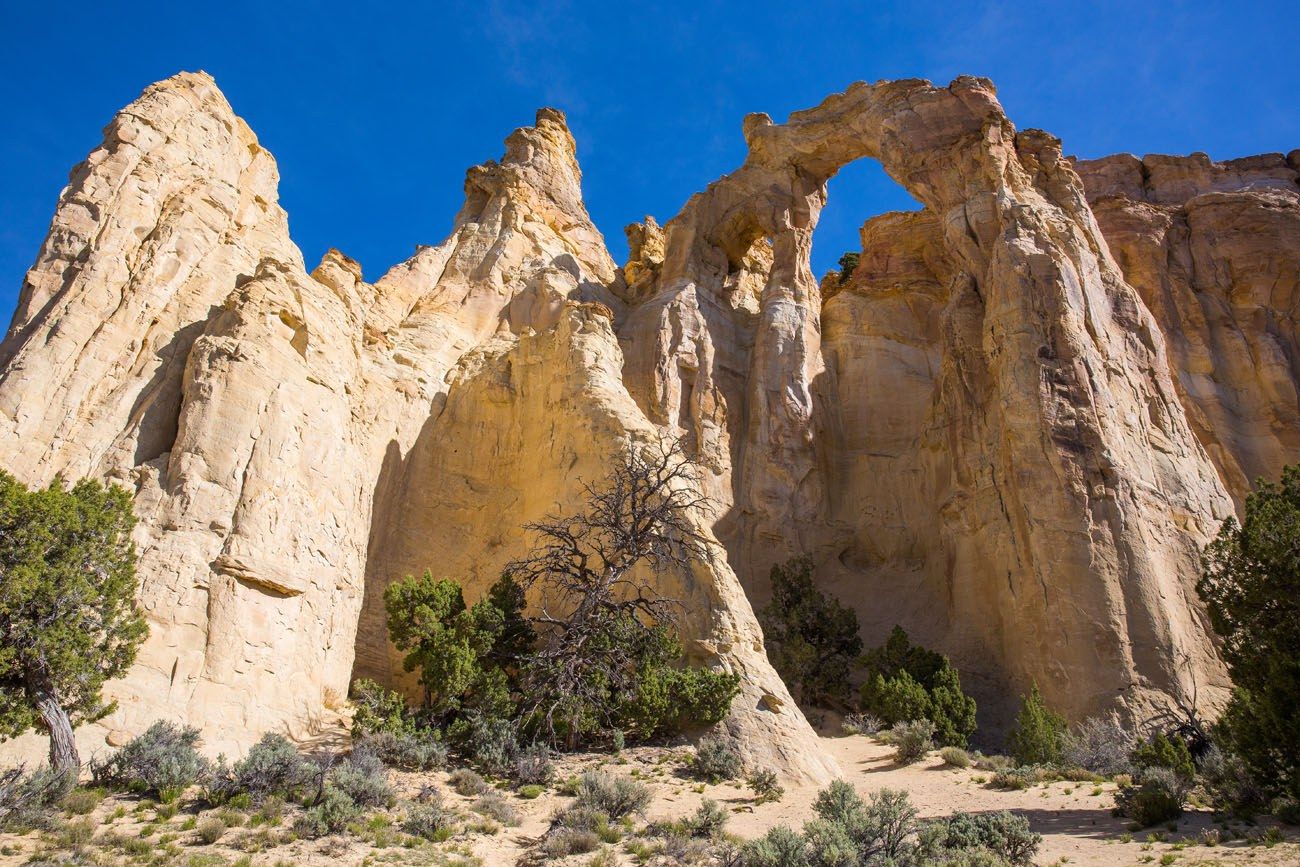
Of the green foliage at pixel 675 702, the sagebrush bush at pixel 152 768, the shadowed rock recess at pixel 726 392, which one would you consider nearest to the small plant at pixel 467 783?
the green foliage at pixel 675 702

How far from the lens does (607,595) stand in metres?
17.8

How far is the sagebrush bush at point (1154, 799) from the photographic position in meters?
12.0

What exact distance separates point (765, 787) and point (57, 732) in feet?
34.9

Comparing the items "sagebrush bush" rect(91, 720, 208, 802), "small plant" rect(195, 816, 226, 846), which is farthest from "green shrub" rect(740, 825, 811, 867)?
"sagebrush bush" rect(91, 720, 208, 802)

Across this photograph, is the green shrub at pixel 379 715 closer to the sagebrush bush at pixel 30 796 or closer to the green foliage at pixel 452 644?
the green foliage at pixel 452 644

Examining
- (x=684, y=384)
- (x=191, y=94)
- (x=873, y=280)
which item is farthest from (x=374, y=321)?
(x=873, y=280)

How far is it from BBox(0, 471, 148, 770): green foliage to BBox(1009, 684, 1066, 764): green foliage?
16.8 metres

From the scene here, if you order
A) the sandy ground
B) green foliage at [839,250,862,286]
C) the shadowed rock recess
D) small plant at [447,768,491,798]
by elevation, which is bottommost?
the sandy ground

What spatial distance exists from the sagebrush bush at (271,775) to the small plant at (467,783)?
2338mm

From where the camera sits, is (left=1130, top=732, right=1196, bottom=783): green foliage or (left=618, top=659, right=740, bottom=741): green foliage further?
(left=618, top=659, right=740, bottom=741): green foliage

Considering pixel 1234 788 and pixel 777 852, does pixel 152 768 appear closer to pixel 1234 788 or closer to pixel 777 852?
pixel 777 852

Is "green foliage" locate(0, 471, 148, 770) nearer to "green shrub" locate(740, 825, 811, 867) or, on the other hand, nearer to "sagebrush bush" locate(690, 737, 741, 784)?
"green shrub" locate(740, 825, 811, 867)

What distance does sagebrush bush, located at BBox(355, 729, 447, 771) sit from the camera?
567 inches

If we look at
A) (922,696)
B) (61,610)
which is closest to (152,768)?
(61,610)
